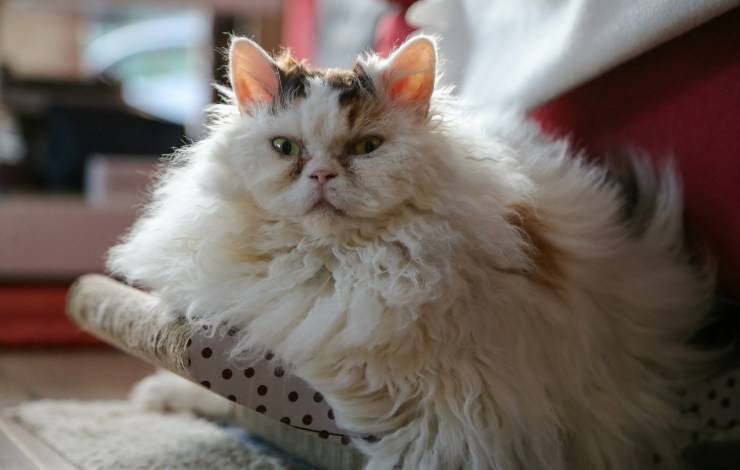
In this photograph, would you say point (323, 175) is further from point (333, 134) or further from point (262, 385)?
point (262, 385)

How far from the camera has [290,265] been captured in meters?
0.99

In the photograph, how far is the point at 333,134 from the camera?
0.96 m

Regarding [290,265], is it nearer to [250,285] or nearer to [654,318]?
[250,285]

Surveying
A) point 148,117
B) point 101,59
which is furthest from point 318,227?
point 101,59

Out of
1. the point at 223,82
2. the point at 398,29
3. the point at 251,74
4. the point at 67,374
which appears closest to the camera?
the point at 251,74

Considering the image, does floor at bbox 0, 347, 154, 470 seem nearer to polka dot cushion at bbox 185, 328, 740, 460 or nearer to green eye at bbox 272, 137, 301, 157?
polka dot cushion at bbox 185, 328, 740, 460

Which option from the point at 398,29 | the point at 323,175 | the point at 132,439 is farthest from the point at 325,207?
the point at 398,29

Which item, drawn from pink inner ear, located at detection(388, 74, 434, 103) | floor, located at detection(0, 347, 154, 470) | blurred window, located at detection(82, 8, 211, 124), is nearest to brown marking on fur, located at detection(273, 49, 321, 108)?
pink inner ear, located at detection(388, 74, 434, 103)

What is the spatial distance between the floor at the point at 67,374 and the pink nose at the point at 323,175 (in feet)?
2.42

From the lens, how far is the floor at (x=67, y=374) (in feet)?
5.74

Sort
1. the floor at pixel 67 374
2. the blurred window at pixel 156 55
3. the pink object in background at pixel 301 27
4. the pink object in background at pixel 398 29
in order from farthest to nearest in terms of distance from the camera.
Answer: the blurred window at pixel 156 55, the pink object in background at pixel 301 27, the floor at pixel 67 374, the pink object in background at pixel 398 29

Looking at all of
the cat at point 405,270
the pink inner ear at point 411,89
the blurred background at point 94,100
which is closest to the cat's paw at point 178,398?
the cat at point 405,270

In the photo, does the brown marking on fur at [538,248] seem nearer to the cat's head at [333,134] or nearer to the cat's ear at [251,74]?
the cat's head at [333,134]

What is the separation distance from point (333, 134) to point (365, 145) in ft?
0.14
